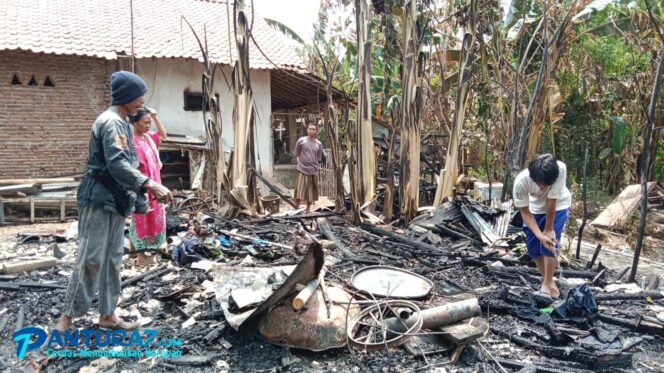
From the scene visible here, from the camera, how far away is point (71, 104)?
1001 centimetres

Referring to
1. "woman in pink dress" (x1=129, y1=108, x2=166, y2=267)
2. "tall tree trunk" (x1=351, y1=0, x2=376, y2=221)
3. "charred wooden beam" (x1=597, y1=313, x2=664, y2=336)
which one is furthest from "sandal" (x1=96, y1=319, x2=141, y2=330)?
"tall tree trunk" (x1=351, y1=0, x2=376, y2=221)

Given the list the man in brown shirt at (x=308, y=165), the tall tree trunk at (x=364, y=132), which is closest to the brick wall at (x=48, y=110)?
the man in brown shirt at (x=308, y=165)

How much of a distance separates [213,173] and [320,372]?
5857 mm

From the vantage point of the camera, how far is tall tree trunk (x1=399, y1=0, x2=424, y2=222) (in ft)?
24.0

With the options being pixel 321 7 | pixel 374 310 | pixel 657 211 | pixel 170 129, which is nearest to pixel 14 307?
pixel 374 310

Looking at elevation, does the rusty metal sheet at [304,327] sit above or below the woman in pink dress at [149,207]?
below

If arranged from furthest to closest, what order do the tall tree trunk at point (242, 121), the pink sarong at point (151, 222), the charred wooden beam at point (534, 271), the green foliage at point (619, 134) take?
1. the green foliage at point (619, 134)
2. the tall tree trunk at point (242, 121)
3. the charred wooden beam at point (534, 271)
4. the pink sarong at point (151, 222)

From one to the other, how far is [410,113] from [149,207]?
448cm

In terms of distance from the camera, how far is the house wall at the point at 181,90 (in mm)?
10852

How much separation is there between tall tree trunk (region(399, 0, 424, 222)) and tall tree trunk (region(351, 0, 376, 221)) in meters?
0.54

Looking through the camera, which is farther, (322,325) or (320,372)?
(322,325)

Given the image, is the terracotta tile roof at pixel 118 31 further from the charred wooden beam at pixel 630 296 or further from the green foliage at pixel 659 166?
the green foliage at pixel 659 166

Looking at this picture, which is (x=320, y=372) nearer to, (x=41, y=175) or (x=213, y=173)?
(x=213, y=173)

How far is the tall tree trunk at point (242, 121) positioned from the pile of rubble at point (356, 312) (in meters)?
2.05
